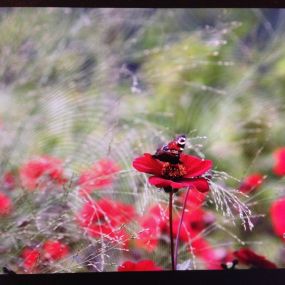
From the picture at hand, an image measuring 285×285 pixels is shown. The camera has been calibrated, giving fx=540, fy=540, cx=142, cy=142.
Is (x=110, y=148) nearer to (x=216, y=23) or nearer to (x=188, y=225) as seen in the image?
(x=188, y=225)

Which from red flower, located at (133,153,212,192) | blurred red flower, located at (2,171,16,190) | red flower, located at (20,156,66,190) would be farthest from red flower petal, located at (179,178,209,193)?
blurred red flower, located at (2,171,16,190)

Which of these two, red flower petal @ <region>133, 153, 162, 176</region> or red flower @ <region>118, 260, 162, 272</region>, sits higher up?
red flower petal @ <region>133, 153, 162, 176</region>

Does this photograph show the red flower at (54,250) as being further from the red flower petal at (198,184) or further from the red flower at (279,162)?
the red flower at (279,162)

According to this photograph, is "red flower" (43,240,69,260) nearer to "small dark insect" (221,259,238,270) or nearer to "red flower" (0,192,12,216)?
"red flower" (0,192,12,216)

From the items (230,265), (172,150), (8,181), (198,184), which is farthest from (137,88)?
(230,265)

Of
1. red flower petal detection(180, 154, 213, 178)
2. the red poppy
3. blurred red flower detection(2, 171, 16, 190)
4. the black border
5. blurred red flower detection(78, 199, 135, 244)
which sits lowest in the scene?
the black border

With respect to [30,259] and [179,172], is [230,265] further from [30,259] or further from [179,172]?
[30,259]
